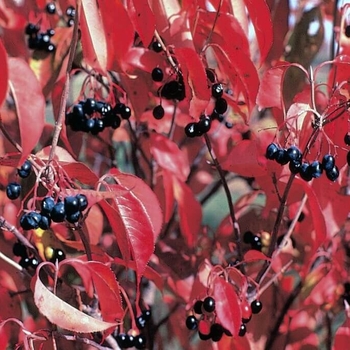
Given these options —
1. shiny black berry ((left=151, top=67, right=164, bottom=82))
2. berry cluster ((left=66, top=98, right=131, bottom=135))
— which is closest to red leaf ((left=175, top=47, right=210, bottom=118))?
shiny black berry ((left=151, top=67, right=164, bottom=82))

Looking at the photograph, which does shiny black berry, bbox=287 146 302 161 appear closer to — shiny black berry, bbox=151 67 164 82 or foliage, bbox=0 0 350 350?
foliage, bbox=0 0 350 350

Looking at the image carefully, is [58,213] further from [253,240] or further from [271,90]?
[253,240]

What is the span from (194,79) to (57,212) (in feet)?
1.02

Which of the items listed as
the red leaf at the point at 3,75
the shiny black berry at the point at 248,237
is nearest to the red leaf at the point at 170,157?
the shiny black berry at the point at 248,237

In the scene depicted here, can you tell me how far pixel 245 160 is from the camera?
3.84ft

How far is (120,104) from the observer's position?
4.16 ft

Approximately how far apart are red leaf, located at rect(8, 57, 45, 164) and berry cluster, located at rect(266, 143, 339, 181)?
41 cm

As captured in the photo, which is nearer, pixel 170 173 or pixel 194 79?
pixel 194 79

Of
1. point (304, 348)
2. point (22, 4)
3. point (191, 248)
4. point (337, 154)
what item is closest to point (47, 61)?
point (22, 4)

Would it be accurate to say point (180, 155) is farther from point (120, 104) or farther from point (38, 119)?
point (38, 119)

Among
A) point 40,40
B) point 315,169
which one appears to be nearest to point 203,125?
point 315,169

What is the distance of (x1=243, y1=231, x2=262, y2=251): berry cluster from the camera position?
4.75 feet

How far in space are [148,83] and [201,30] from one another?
14 cm

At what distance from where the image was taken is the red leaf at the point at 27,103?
2.46 feet
